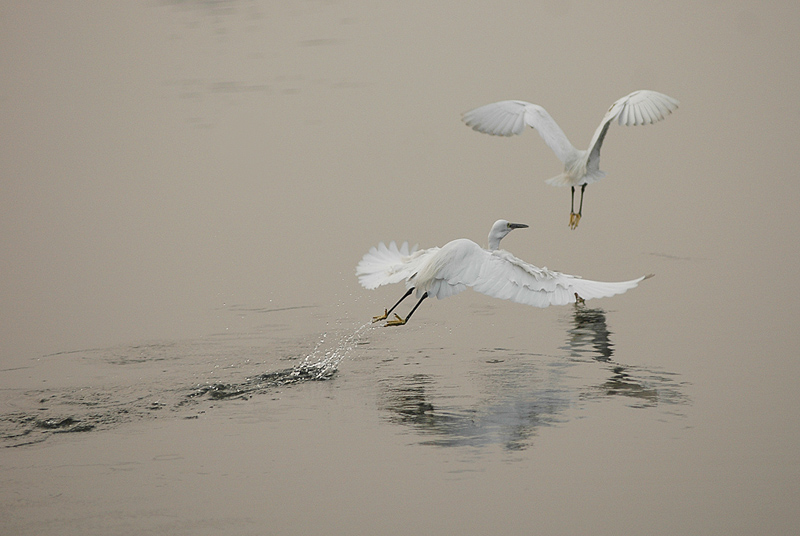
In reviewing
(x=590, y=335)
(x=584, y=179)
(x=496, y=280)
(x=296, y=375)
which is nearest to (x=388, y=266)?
(x=496, y=280)

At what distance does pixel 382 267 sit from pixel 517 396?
231 centimetres

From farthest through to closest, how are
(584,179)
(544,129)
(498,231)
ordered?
(584,179)
(544,129)
(498,231)

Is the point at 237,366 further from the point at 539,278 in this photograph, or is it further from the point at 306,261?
the point at 306,261

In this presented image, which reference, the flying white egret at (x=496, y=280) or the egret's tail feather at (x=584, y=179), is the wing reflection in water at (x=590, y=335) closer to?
the flying white egret at (x=496, y=280)

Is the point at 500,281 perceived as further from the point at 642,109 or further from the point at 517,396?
the point at 642,109

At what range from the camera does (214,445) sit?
281 inches

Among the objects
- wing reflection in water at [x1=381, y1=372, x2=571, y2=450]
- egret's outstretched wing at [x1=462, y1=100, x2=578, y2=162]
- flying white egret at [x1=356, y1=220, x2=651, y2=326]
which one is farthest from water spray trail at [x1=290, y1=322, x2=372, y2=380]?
egret's outstretched wing at [x1=462, y1=100, x2=578, y2=162]

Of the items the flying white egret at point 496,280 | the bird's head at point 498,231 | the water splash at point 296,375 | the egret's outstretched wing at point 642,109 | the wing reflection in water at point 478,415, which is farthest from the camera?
the egret's outstretched wing at point 642,109

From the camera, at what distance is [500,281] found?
868 cm

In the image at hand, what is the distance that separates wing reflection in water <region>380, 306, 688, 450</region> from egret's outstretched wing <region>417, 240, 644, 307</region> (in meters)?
0.58

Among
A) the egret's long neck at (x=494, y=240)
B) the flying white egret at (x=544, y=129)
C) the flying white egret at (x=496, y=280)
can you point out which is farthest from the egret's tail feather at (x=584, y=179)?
the flying white egret at (x=496, y=280)

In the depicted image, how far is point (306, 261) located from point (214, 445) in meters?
5.71

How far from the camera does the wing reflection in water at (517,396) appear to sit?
7.06 meters

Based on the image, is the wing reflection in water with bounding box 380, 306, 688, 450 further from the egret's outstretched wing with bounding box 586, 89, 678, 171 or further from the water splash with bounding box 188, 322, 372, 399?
the egret's outstretched wing with bounding box 586, 89, 678, 171
